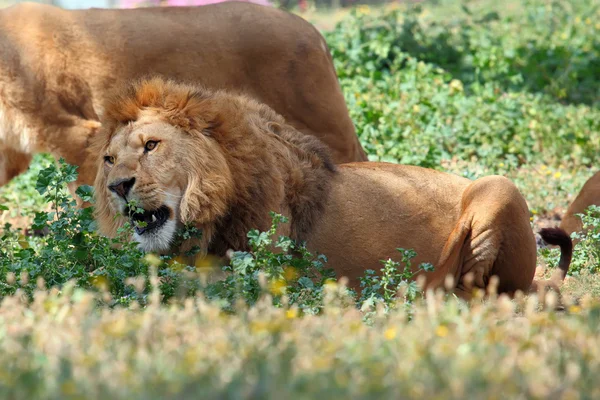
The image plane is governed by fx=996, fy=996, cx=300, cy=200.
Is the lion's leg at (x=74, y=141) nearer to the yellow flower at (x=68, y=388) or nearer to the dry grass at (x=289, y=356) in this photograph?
the dry grass at (x=289, y=356)

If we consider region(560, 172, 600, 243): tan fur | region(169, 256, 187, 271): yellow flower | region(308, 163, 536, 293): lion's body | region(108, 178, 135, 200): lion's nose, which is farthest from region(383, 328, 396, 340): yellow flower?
region(560, 172, 600, 243): tan fur

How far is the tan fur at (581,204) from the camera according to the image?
21.3 feet

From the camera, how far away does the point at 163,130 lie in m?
4.81

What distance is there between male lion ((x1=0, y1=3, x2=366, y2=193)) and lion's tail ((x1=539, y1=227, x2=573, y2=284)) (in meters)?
1.98

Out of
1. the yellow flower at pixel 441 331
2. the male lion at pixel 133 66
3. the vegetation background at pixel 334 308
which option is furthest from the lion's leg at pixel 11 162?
the yellow flower at pixel 441 331

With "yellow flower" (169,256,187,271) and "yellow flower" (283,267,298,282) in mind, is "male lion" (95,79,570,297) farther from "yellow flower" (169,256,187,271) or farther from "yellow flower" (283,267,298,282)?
"yellow flower" (283,267,298,282)

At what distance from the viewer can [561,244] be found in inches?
220

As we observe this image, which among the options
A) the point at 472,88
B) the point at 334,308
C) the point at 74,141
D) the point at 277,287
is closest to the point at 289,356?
the point at 334,308

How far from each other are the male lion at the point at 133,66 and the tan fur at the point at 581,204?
5.25 feet

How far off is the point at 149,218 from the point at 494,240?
1.93 m

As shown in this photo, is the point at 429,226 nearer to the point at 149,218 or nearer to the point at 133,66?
the point at 149,218

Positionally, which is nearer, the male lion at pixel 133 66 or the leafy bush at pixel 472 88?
the male lion at pixel 133 66

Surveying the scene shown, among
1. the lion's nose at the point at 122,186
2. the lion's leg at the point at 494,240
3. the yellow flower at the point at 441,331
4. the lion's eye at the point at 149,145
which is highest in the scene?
the yellow flower at the point at 441,331

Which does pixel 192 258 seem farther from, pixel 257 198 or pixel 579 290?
pixel 579 290
